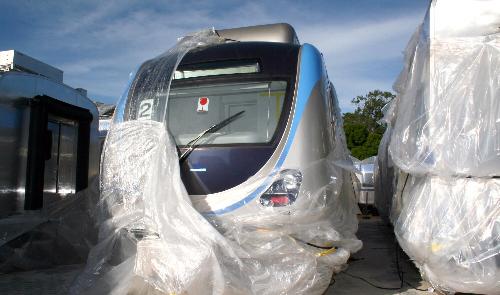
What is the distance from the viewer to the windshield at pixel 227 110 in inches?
159

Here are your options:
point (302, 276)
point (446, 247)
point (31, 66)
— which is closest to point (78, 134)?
point (31, 66)

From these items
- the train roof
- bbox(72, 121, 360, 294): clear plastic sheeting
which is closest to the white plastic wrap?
bbox(72, 121, 360, 294): clear plastic sheeting

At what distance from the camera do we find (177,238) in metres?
3.20

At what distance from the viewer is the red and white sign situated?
13.9ft

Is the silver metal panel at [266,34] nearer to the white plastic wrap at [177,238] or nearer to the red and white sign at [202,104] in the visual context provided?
the red and white sign at [202,104]

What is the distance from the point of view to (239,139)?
13.1 feet

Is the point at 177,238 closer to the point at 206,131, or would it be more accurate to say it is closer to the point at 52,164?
the point at 206,131

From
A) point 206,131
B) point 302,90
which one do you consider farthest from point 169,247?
point 302,90

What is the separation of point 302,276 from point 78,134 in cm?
465

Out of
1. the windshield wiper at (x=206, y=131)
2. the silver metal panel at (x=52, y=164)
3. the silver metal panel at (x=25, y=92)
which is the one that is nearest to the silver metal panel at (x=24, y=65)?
the silver metal panel at (x=25, y=92)

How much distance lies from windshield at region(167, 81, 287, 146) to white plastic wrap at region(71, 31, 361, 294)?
0.25 metres

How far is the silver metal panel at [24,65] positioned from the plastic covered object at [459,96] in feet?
16.8

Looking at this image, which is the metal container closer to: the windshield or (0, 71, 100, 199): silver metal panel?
(0, 71, 100, 199): silver metal panel

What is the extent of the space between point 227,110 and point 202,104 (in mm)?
Answer: 245
